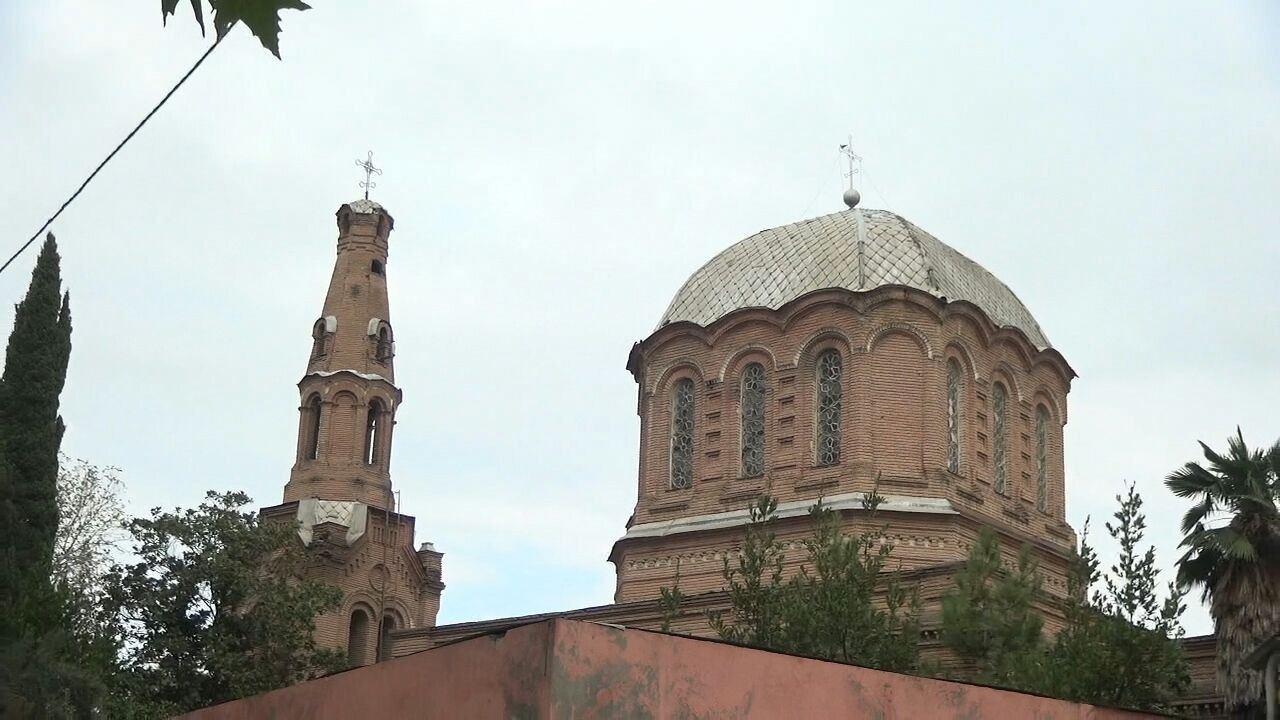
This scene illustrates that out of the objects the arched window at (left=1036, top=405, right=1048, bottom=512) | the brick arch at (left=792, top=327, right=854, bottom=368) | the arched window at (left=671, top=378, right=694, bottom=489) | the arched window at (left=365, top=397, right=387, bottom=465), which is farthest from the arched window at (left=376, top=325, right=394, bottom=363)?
the arched window at (left=1036, top=405, right=1048, bottom=512)

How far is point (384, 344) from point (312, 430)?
2.32 metres

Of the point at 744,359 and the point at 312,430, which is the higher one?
the point at 312,430

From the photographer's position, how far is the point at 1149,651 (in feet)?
52.4

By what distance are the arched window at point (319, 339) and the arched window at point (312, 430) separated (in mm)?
965

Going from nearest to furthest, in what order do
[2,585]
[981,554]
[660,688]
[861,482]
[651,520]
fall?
[660,688] → [981,554] → [2,585] → [861,482] → [651,520]

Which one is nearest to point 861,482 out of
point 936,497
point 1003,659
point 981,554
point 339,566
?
point 936,497

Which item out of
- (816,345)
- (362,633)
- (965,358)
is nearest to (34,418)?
(362,633)

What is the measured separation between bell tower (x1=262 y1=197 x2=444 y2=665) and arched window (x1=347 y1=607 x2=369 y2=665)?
0.02m

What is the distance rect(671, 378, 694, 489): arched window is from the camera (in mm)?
25453

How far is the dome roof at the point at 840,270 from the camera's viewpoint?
987 inches

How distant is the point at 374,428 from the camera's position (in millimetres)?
32656

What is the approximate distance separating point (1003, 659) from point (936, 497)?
7315mm

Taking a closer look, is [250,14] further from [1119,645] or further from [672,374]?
[672,374]

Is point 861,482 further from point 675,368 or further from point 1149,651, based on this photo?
point 1149,651
